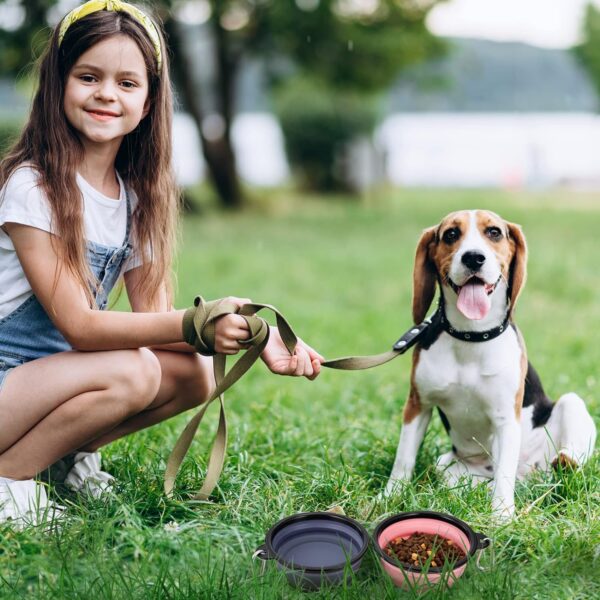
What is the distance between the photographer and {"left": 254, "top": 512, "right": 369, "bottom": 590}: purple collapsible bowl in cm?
230

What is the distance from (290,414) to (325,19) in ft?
35.0

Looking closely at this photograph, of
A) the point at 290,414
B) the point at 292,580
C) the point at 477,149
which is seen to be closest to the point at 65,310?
the point at 292,580

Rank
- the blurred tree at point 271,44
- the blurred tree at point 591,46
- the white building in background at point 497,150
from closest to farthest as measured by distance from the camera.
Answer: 1. the blurred tree at point 271,44
2. the blurred tree at point 591,46
3. the white building in background at point 497,150

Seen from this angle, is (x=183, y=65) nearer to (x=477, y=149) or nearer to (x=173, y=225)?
(x=173, y=225)

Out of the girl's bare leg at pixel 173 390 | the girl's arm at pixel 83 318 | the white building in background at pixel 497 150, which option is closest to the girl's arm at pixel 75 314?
the girl's arm at pixel 83 318

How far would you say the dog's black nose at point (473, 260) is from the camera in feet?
9.01

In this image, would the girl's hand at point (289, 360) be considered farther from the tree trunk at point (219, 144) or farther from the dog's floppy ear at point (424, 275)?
the tree trunk at point (219, 144)

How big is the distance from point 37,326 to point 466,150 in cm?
2709

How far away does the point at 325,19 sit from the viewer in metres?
13.5

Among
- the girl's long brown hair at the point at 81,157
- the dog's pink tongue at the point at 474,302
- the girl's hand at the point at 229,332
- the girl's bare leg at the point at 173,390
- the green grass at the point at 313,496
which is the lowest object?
the green grass at the point at 313,496

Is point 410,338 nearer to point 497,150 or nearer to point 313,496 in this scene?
point 313,496

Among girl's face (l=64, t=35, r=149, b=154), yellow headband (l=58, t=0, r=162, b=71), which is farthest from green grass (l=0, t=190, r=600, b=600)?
yellow headband (l=58, t=0, r=162, b=71)

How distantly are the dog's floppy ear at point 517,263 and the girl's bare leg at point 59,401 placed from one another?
4.42ft

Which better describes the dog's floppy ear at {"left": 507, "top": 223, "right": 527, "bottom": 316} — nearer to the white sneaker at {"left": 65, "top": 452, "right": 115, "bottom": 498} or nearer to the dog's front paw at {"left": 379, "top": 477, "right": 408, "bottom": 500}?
the dog's front paw at {"left": 379, "top": 477, "right": 408, "bottom": 500}
